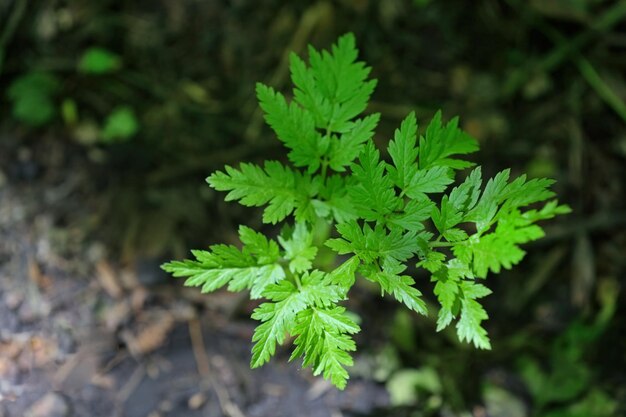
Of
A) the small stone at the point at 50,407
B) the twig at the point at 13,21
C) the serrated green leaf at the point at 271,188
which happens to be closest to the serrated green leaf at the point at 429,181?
the serrated green leaf at the point at 271,188

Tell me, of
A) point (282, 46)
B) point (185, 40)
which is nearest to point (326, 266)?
point (282, 46)

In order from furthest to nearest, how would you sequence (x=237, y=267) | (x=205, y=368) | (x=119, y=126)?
(x=119, y=126)
(x=205, y=368)
(x=237, y=267)

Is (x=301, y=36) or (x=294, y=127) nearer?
(x=294, y=127)

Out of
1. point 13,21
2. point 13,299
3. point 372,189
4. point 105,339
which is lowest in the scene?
point 105,339

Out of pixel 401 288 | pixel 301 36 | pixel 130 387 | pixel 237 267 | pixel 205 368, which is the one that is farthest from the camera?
pixel 301 36

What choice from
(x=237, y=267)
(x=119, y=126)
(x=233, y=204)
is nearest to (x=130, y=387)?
(x=233, y=204)

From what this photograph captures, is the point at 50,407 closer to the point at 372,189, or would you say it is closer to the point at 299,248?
the point at 299,248
